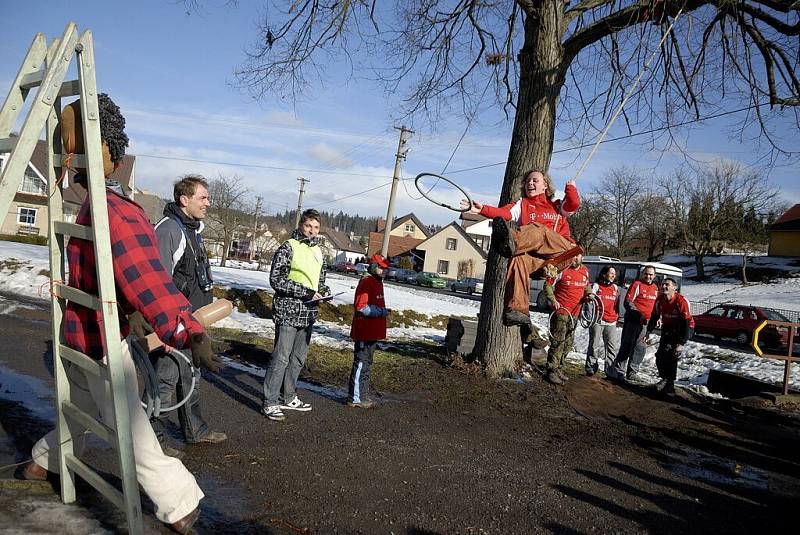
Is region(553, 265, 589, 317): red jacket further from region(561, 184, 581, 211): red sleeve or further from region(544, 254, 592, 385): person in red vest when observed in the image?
region(561, 184, 581, 211): red sleeve

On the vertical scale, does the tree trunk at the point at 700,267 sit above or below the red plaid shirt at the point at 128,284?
above

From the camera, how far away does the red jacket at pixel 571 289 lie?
390 inches

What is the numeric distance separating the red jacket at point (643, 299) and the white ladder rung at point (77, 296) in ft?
32.0

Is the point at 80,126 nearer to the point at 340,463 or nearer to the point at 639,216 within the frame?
the point at 340,463

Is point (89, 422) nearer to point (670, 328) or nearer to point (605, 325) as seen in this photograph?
point (670, 328)

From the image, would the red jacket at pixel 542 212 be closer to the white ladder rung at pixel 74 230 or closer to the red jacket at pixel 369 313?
the red jacket at pixel 369 313

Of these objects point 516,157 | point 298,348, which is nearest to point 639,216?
point 516,157

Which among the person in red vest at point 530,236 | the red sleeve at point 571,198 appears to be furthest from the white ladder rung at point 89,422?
the red sleeve at point 571,198

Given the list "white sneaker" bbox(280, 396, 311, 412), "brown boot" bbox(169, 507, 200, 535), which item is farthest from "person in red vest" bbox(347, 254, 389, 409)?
"brown boot" bbox(169, 507, 200, 535)

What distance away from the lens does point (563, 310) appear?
9.86m

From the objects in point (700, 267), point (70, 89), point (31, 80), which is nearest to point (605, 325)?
point (70, 89)

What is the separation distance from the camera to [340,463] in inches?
189

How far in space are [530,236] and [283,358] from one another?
2814mm

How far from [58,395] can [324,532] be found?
1717 mm
